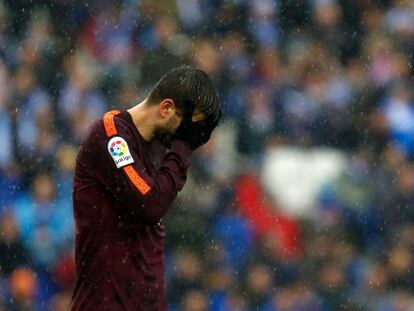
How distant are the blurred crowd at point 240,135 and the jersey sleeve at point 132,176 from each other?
8.89 ft

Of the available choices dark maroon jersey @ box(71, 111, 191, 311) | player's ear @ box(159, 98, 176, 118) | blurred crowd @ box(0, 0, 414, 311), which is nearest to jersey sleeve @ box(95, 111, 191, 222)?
dark maroon jersey @ box(71, 111, 191, 311)

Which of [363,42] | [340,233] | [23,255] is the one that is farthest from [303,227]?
[23,255]

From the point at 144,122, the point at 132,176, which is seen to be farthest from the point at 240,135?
the point at 132,176

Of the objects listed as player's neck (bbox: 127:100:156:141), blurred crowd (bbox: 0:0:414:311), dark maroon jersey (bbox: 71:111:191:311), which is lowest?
blurred crowd (bbox: 0:0:414:311)

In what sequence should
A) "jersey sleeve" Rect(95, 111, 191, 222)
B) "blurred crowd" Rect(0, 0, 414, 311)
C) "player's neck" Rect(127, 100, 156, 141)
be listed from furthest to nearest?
"blurred crowd" Rect(0, 0, 414, 311) < "player's neck" Rect(127, 100, 156, 141) < "jersey sleeve" Rect(95, 111, 191, 222)

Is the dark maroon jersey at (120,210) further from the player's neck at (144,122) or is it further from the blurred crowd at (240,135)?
the blurred crowd at (240,135)

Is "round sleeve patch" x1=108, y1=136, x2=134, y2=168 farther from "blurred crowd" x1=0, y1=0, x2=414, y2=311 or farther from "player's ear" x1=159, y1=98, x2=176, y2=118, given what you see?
"blurred crowd" x1=0, y1=0, x2=414, y2=311

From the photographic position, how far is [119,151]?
343 cm

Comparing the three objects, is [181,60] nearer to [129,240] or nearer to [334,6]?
[334,6]

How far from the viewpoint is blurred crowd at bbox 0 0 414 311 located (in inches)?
242

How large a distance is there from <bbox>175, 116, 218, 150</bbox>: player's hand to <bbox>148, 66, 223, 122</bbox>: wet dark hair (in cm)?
3

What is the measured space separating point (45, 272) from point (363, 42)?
7.80 feet

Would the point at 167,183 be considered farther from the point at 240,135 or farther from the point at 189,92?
the point at 240,135

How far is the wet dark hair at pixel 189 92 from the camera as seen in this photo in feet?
11.4
